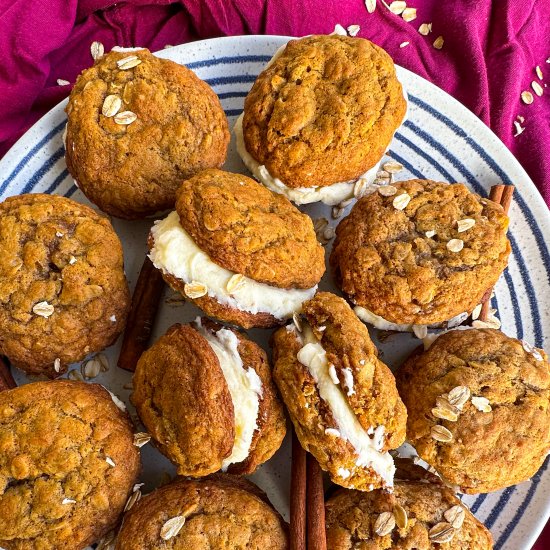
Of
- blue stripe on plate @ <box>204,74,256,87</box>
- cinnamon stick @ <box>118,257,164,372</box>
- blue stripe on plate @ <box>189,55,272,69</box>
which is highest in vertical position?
blue stripe on plate @ <box>189,55,272,69</box>

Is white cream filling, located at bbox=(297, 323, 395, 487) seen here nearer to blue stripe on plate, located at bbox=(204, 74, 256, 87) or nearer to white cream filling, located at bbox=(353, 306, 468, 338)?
white cream filling, located at bbox=(353, 306, 468, 338)

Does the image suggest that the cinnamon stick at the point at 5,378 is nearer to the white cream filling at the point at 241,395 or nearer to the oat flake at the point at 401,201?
the white cream filling at the point at 241,395

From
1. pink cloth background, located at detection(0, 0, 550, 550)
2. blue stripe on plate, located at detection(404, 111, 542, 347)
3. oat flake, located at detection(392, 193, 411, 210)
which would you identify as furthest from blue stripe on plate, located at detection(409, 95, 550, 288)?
oat flake, located at detection(392, 193, 411, 210)

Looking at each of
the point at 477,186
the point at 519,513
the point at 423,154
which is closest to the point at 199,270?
the point at 423,154

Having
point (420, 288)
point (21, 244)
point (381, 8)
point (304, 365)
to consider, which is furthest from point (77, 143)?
point (381, 8)

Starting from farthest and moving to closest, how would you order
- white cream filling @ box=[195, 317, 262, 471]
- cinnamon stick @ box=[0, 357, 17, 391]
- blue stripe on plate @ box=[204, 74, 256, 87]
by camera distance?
blue stripe on plate @ box=[204, 74, 256, 87], cinnamon stick @ box=[0, 357, 17, 391], white cream filling @ box=[195, 317, 262, 471]

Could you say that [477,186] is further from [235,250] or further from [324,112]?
[235,250]

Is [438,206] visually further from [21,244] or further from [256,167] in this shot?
[21,244]

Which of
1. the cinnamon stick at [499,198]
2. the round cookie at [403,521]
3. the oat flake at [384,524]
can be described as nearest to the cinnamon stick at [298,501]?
the round cookie at [403,521]
